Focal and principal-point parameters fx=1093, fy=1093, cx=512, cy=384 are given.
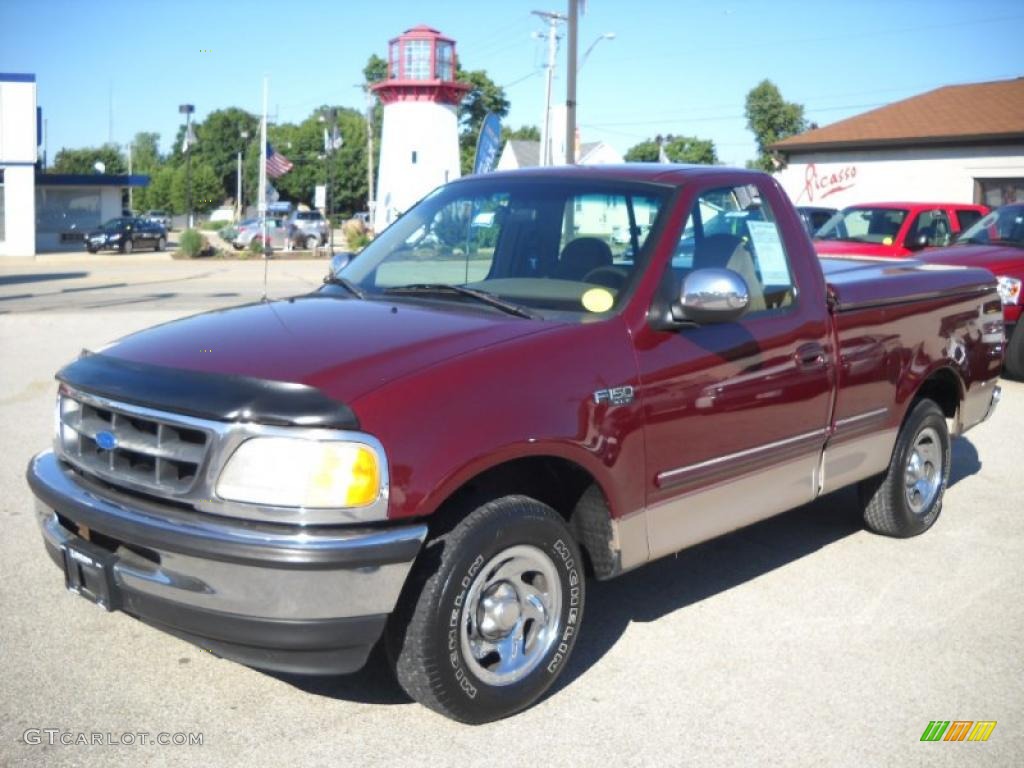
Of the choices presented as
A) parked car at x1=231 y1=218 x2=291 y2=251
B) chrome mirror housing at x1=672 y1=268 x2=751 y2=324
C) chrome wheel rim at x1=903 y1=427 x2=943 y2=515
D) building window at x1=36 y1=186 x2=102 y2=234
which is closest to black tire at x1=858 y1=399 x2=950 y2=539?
chrome wheel rim at x1=903 y1=427 x2=943 y2=515

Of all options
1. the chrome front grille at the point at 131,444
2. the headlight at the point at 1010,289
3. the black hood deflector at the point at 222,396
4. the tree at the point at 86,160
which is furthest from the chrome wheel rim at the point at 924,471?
the tree at the point at 86,160

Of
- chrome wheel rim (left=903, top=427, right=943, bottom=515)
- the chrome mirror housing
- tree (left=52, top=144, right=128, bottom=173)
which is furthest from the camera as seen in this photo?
tree (left=52, top=144, right=128, bottom=173)

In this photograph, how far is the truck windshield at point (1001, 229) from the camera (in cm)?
1223

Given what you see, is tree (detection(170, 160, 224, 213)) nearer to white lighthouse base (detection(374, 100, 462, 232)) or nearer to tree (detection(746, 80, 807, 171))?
white lighthouse base (detection(374, 100, 462, 232))

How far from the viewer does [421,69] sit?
47.2 meters

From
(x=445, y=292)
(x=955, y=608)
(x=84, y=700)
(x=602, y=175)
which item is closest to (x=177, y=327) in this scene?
(x=445, y=292)

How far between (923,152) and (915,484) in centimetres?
2817

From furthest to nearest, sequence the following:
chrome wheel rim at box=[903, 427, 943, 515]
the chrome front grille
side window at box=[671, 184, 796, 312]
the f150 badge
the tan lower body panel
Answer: chrome wheel rim at box=[903, 427, 943, 515] < the tan lower body panel < side window at box=[671, 184, 796, 312] < the f150 badge < the chrome front grille

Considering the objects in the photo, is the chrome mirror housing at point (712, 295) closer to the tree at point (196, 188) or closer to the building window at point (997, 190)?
the building window at point (997, 190)

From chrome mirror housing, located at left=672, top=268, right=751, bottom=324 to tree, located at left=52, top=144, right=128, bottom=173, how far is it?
360 ft

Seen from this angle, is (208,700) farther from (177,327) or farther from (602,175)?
(602,175)

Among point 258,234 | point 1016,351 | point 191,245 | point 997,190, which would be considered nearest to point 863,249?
point 1016,351

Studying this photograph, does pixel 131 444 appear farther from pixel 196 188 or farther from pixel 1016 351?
pixel 196 188

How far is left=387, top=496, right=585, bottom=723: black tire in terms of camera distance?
351cm
